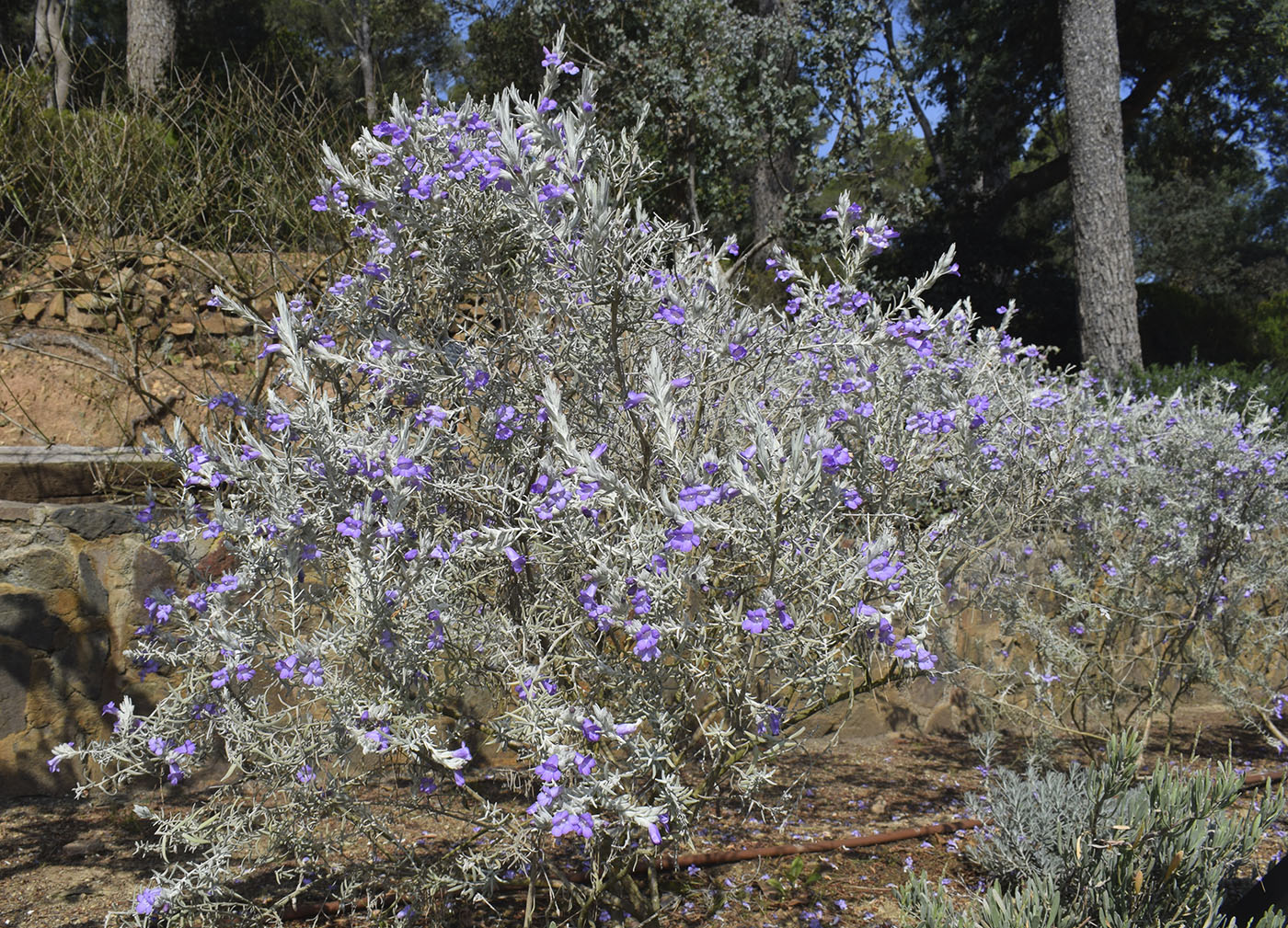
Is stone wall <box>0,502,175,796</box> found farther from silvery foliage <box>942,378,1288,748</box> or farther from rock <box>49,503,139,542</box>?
silvery foliage <box>942,378,1288,748</box>

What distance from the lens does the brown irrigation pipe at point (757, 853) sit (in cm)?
A: 272

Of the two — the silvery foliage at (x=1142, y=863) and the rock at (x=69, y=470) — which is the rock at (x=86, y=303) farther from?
the silvery foliage at (x=1142, y=863)

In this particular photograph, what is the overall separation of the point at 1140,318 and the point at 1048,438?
39.5 feet

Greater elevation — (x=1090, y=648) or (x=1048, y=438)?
(x=1048, y=438)

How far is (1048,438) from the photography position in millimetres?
3193

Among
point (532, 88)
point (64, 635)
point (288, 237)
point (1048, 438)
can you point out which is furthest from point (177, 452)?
point (532, 88)

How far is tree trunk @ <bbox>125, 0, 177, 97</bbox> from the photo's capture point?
759 cm

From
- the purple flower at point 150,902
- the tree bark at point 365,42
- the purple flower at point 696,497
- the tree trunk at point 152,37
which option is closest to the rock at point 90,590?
the purple flower at point 150,902

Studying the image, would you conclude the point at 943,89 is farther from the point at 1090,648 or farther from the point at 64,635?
the point at 64,635

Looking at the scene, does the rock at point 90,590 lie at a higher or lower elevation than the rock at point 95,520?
lower

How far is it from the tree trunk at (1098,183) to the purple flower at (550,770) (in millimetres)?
7700

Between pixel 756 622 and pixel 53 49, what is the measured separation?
7.28m

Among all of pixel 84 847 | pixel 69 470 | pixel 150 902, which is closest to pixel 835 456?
pixel 150 902

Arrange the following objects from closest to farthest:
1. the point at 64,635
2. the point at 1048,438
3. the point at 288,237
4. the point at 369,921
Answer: the point at 369,921
the point at 1048,438
the point at 64,635
the point at 288,237
